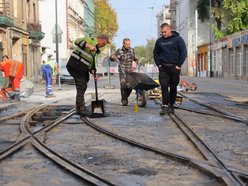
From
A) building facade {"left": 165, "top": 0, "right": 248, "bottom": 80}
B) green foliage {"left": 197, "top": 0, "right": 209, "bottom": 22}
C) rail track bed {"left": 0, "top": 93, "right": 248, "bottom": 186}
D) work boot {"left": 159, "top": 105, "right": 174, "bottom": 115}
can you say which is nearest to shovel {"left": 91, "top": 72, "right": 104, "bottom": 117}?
rail track bed {"left": 0, "top": 93, "right": 248, "bottom": 186}

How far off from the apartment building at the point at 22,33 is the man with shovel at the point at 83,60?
23.0 metres

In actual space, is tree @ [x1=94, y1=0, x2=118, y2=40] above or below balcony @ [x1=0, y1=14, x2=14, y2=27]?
above

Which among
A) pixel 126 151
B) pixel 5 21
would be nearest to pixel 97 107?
pixel 126 151

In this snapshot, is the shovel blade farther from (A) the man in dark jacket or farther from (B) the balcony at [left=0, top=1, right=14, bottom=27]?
(B) the balcony at [left=0, top=1, right=14, bottom=27]

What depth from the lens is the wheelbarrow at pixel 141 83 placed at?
11375 millimetres

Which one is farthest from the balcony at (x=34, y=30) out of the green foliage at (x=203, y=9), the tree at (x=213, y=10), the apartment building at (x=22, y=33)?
the green foliage at (x=203, y=9)

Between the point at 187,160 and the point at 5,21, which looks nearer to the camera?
the point at 187,160

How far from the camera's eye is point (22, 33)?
40.5 meters

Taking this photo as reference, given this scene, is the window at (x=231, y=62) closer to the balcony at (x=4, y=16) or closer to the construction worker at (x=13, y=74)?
the balcony at (x=4, y=16)

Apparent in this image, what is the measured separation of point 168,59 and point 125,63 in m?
2.38

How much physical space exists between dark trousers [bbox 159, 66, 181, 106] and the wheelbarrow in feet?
A: 3.61

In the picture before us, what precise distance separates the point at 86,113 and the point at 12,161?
181 inches

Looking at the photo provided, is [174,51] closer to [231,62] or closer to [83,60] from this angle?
[83,60]

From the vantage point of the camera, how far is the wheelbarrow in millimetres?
11375
